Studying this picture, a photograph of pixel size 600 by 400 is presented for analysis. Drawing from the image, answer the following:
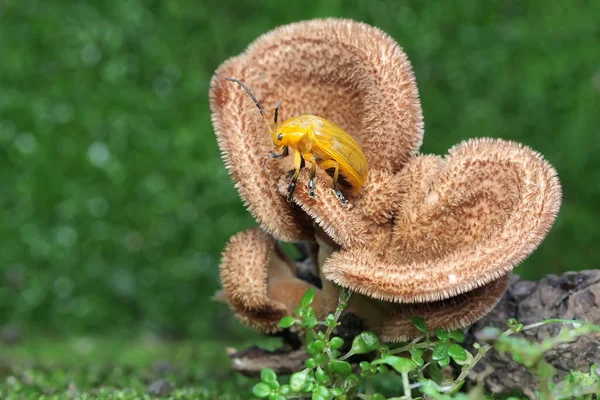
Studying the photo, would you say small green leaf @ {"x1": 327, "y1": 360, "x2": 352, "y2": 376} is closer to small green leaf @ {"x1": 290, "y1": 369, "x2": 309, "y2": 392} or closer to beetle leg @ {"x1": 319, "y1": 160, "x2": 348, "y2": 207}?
small green leaf @ {"x1": 290, "y1": 369, "x2": 309, "y2": 392}

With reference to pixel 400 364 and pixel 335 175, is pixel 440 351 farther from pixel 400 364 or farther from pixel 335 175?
pixel 335 175

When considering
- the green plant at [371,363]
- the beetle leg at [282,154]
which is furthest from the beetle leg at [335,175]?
the green plant at [371,363]

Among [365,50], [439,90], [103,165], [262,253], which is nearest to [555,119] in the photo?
[439,90]

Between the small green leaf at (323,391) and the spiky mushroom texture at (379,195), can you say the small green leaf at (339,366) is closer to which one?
the small green leaf at (323,391)

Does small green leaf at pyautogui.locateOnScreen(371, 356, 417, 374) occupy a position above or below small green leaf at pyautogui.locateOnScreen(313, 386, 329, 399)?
above

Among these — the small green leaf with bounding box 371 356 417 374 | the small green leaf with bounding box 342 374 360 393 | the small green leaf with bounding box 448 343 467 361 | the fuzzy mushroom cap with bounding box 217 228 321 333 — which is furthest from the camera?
the fuzzy mushroom cap with bounding box 217 228 321 333

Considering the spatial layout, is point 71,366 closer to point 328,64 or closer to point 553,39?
point 328,64

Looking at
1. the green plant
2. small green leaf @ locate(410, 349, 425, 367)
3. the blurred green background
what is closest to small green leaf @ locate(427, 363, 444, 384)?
the green plant
